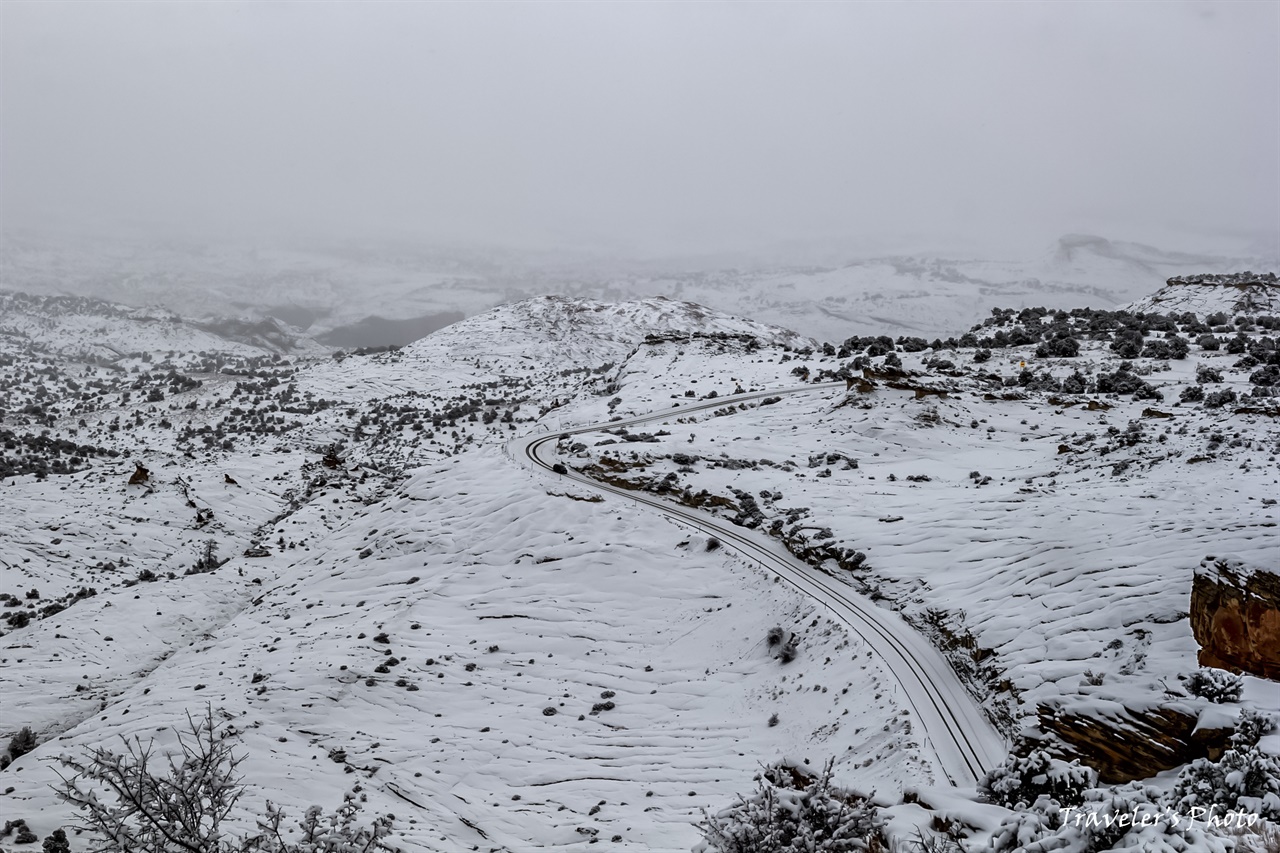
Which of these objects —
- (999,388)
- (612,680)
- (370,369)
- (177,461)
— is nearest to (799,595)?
(612,680)

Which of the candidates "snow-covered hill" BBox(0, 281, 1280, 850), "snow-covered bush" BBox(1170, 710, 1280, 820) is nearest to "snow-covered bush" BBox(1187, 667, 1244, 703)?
"snow-covered hill" BBox(0, 281, 1280, 850)

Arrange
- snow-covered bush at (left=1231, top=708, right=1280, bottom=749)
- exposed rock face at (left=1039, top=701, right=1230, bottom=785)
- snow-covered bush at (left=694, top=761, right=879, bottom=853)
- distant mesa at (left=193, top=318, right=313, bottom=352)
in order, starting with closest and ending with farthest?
1. snow-covered bush at (left=694, top=761, right=879, bottom=853)
2. snow-covered bush at (left=1231, top=708, right=1280, bottom=749)
3. exposed rock face at (left=1039, top=701, right=1230, bottom=785)
4. distant mesa at (left=193, top=318, right=313, bottom=352)

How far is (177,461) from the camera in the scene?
1841 inches

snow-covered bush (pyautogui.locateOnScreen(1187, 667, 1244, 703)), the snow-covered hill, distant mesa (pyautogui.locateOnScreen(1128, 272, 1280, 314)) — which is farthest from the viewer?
distant mesa (pyautogui.locateOnScreen(1128, 272, 1280, 314))

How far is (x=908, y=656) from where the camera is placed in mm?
16750

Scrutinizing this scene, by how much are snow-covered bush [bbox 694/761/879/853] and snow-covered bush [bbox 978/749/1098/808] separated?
2.44 m

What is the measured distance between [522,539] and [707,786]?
15.9 metres

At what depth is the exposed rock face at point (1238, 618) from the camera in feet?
38.9

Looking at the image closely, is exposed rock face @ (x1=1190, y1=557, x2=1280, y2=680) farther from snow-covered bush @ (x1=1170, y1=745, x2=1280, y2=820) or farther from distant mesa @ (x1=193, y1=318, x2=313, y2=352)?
distant mesa @ (x1=193, y1=318, x2=313, y2=352)

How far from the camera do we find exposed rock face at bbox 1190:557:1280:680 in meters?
11.9

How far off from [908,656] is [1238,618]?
22.4 ft

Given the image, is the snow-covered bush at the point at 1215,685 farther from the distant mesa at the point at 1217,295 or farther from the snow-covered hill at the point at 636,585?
the distant mesa at the point at 1217,295

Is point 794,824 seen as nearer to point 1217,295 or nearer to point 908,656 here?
point 908,656

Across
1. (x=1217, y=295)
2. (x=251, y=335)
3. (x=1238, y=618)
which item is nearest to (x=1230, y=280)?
(x=1217, y=295)
